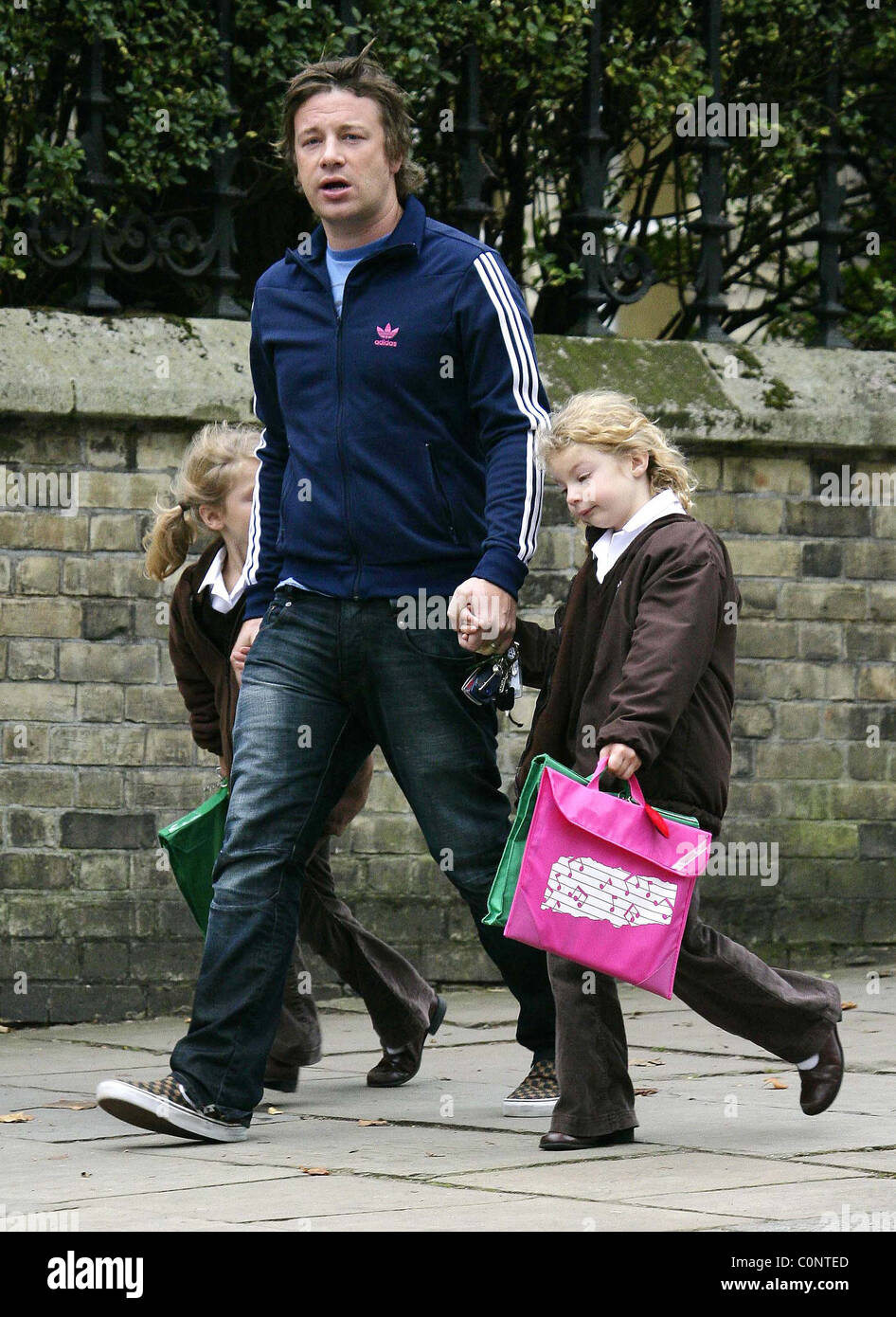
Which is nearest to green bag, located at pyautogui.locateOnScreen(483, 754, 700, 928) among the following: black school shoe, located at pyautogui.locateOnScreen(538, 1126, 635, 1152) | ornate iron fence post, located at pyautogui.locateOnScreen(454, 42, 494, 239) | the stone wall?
black school shoe, located at pyautogui.locateOnScreen(538, 1126, 635, 1152)

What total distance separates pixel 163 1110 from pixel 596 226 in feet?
14.3

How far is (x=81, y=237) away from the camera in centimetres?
700

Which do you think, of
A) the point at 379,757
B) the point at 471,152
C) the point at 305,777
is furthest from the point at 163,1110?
the point at 471,152

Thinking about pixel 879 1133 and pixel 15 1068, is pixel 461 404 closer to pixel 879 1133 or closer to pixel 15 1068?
pixel 879 1133

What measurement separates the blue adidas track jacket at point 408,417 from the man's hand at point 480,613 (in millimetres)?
120

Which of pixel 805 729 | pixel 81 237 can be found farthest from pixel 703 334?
pixel 81 237

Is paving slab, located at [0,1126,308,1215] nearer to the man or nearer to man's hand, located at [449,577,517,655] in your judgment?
the man

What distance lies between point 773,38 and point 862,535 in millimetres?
1944

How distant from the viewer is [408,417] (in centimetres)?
459

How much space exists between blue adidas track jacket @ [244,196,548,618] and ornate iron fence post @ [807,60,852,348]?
3.74 m

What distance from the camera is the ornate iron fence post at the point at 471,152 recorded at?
7461 millimetres

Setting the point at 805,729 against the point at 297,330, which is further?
the point at 805,729

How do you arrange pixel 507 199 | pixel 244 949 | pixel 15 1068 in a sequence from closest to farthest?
pixel 244 949 < pixel 15 1068 < pixel 507 199

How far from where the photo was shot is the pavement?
363cm
